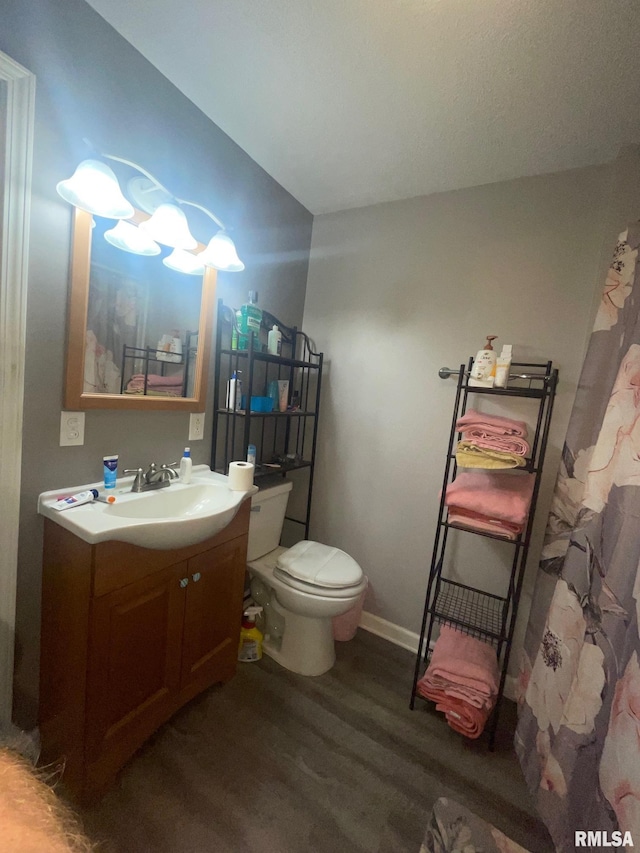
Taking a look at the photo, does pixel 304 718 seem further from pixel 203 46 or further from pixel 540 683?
pixel 203 46

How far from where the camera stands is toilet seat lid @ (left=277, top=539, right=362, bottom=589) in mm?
1525

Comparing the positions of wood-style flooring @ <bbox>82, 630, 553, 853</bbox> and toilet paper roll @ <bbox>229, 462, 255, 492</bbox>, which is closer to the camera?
wood-style flooring @ <bbox>82, 630, 553, 853</bbox>

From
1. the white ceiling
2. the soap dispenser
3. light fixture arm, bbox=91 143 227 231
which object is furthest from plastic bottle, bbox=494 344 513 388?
light fixture arm, bbox=91 143 227 231

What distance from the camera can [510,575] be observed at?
160 centimetres

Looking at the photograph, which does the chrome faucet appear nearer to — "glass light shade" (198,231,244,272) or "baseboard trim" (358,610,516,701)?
"glass light shade" (198,231,244,272)

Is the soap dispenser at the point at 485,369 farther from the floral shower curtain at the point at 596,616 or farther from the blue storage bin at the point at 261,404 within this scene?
the blue storage bin at the point at 261,404

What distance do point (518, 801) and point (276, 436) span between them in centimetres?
177

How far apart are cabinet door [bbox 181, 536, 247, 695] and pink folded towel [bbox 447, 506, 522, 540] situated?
880 millimetres

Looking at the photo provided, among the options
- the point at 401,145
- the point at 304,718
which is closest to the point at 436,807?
the point at 304,718

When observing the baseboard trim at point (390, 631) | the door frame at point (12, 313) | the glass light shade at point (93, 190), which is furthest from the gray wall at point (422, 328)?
the door frame at point (12, 313)

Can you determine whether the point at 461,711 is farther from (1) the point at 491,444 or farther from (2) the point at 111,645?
(2) the point at 111,645

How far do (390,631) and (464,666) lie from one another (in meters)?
0.55

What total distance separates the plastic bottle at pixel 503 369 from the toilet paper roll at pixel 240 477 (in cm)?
105

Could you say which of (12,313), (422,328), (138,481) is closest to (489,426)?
(422,328)
